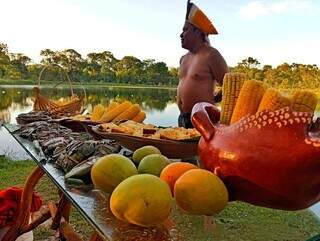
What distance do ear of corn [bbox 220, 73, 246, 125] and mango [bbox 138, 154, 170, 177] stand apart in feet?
0.60

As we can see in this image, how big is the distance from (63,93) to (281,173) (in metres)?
7.06

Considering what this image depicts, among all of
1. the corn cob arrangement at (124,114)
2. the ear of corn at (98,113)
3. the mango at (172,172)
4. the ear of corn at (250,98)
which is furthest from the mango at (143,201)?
the ear of corn at (98,113)

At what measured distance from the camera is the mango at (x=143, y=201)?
824 millimetres

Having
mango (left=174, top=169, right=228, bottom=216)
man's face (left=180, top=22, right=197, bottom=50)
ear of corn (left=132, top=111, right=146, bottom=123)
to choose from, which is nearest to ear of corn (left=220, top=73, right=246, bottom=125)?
mango (left=174, top=169, right=228, bottom=216)

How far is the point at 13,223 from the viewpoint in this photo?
7.55 ft

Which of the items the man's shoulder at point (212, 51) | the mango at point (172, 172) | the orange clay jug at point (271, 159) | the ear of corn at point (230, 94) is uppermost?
the man's shoulder at point (212, 51)

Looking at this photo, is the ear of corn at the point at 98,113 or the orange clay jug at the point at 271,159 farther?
the ear of corn at the point at 98,113

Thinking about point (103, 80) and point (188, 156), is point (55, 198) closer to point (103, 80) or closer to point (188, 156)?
point (188, 156)

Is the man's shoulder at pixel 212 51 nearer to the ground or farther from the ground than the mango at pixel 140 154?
farther from the ground

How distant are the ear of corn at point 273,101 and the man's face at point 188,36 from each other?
9.13 feet

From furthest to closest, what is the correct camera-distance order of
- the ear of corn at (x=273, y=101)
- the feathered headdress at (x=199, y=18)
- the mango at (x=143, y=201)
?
the feathered headdress at (x=199, y=18)
the ear of corn at (x=273, y=101)
the mango at (x=143, y=201)

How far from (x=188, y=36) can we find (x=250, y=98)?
2854mm

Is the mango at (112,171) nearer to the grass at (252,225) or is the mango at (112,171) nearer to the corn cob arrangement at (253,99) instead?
the grass at (252,225)

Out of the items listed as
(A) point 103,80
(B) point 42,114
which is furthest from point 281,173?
(A) point 103,80
